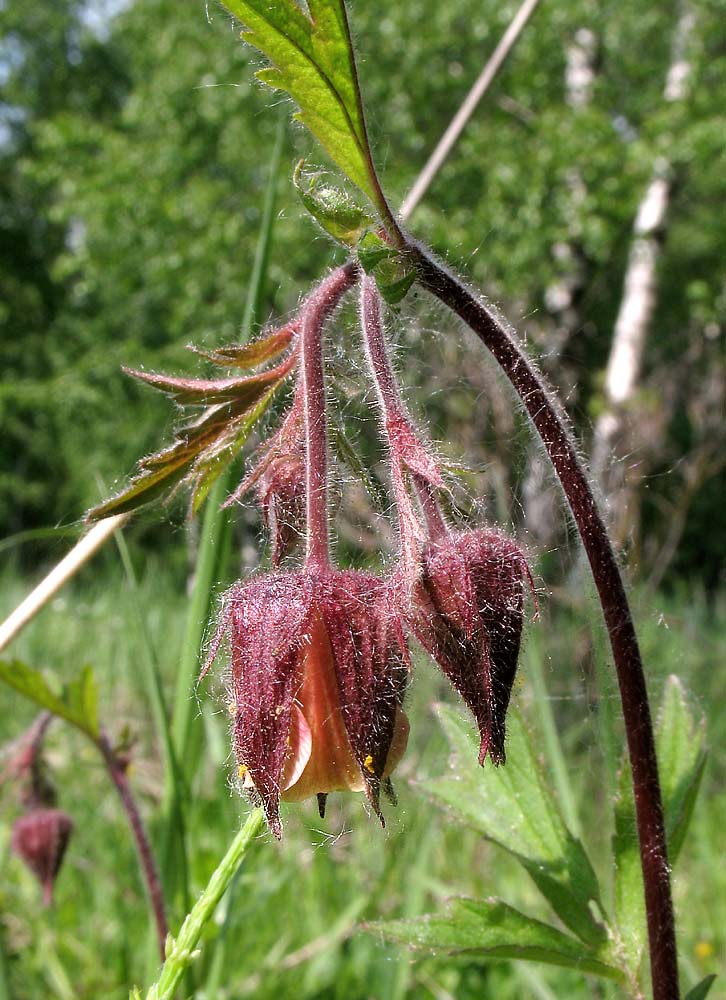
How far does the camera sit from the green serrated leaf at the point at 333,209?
2.87 ft

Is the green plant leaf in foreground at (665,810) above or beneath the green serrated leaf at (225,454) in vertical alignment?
beneath

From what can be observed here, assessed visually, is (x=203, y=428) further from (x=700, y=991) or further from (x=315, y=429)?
(x=700, y=991)

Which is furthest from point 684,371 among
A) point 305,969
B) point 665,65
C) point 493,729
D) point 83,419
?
point 83,419

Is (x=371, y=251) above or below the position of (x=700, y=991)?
above

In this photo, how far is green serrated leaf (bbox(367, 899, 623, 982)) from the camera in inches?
40.4

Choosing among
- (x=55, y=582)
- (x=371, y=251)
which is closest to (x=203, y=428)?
(x=371, y=251)

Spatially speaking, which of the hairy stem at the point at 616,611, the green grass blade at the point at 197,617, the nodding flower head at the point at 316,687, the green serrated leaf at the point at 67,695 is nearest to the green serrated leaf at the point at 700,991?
the hairy stem at the point at 616,611

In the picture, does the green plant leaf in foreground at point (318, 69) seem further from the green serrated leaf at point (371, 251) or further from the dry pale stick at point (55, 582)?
the dry pale stick at point (55, 582)

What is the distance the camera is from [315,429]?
92 centimetres

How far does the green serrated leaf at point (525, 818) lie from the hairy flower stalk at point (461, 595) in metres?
0.28

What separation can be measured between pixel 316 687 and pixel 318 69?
0.57 m

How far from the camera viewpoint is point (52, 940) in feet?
5.89

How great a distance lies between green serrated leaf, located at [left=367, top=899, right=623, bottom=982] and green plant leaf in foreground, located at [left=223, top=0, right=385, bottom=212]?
80 cm

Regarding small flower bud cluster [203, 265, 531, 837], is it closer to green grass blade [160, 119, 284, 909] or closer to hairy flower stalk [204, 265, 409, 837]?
hairy flower stalk [204, 265, 409, 837]
